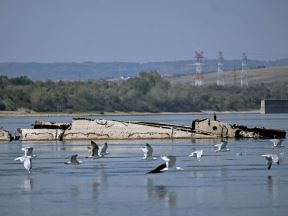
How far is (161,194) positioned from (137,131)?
3063cm

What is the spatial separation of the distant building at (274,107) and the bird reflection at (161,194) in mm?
152462

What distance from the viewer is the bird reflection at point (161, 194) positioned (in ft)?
103

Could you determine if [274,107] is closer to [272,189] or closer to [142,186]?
[142,186]

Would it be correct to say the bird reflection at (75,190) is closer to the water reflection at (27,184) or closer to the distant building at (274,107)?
the water reflection at (27,184)

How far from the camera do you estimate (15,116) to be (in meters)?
166

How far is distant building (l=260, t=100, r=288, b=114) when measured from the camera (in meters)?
188

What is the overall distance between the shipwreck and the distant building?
123610 millimetres

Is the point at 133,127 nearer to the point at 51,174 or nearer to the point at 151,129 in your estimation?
the point at 151,129

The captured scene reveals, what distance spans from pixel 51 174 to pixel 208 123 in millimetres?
23616

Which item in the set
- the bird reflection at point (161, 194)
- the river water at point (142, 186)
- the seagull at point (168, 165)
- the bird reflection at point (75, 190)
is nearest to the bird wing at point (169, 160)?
the seagull at point (168, 165)

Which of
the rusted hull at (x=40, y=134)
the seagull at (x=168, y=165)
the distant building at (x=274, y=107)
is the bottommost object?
the seagull at (x=168, y=165)

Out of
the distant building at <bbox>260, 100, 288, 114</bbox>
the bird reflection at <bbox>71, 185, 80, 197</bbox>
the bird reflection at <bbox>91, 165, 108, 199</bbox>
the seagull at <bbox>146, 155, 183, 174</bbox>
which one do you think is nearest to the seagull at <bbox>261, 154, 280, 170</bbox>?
the seagull at <bbox>146, 155, 183, 174</bbox>

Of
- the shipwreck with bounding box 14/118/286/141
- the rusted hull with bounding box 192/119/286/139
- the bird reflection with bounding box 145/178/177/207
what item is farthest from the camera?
the shipwreck with bounding box 14/118/286/141

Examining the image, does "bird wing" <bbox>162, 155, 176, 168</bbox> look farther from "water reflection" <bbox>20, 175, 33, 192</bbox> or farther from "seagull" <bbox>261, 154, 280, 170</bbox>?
"water reflection" <bbox>20, 175, 33, 192</bbox>
